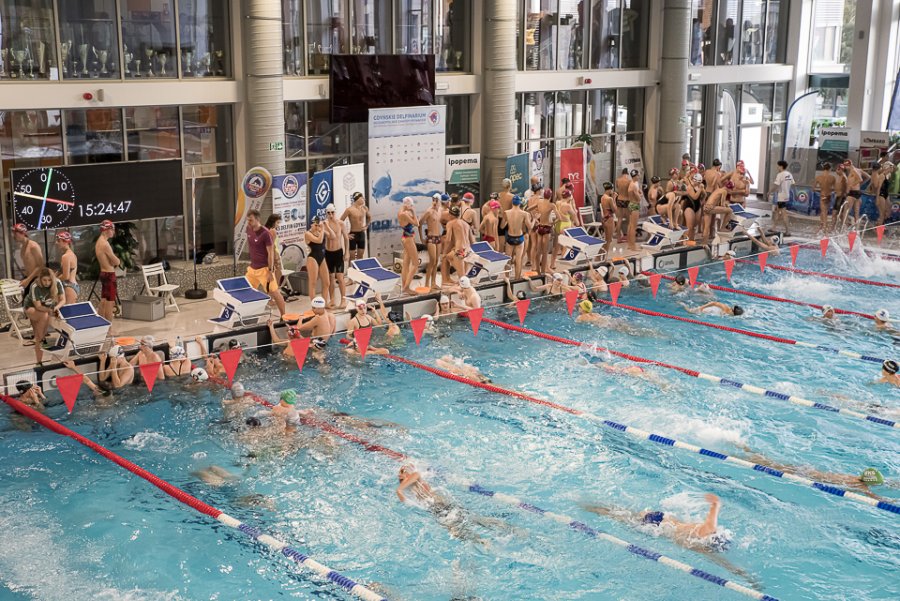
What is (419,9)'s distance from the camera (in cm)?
1642

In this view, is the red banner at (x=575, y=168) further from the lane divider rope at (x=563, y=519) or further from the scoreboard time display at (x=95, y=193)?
the lane divider rope at (x=563, y=519)

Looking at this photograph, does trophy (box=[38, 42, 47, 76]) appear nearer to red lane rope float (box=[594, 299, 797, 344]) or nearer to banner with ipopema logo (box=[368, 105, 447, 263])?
banner with ipopema logo (box=[368, 105, 447, 263])

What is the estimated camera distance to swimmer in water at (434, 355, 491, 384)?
1124cm

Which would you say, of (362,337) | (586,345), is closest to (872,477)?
(586,345)

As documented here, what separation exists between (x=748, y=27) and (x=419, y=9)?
30.2 feet

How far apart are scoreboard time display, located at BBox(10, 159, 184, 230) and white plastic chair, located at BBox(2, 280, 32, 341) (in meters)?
0.78

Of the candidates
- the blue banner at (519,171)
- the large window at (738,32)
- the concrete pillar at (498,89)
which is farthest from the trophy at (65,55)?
the large window at (738,32)

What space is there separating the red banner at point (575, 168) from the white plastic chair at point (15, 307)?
905cm

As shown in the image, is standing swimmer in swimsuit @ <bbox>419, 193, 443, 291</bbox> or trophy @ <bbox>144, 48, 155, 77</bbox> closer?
trophy @ <bbox>144, 48, 155, 77</bbox>

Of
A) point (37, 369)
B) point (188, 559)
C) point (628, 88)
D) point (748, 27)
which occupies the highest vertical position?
point (748, 27)

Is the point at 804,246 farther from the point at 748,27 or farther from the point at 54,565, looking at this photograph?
the point at 54,565

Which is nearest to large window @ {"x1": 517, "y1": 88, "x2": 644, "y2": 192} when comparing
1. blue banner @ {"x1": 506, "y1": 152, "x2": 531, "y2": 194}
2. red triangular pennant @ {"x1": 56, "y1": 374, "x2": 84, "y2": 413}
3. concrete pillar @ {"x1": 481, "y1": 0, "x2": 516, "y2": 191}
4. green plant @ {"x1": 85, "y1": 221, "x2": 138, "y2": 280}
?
concrete pillar @ {"x1": 481, "y1": 0, "x2": 516, "y2": 191}

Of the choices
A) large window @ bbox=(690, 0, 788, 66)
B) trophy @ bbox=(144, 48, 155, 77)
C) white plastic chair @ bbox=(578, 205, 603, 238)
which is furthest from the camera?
large window @ bbox=(690, 0, 788, 66)

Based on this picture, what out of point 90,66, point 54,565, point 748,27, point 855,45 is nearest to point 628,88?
point 748,27
